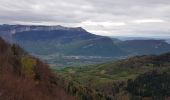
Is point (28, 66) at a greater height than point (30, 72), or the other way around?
point (28, 66)

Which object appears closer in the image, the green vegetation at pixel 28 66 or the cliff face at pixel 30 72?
the cliff face at pixel 30 72

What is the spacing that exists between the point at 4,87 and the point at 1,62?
140 feet

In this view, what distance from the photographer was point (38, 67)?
125938 millimetres

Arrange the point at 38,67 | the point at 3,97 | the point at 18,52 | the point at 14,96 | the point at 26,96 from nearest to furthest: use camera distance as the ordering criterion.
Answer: the point at 3,97, the point at 14,96, the point at 26,96, the point at 38,67, the point at 18,52

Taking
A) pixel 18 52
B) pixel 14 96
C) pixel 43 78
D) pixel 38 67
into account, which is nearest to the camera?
pixel 14 96

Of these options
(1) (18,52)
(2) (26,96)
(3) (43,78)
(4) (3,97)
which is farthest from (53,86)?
(4) (3,97)

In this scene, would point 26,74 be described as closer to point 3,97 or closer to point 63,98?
point 63,98

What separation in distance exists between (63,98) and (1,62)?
19.9 m

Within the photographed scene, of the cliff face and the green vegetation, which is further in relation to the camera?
the green vegetation

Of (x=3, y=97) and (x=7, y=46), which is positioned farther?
(x=7, y=46)

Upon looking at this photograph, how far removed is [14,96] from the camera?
6350 cm

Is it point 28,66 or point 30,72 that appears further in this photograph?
point 28,66

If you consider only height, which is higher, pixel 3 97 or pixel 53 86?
pixel 3 97

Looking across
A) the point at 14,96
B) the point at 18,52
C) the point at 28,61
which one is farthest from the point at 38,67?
the point at 14,96
